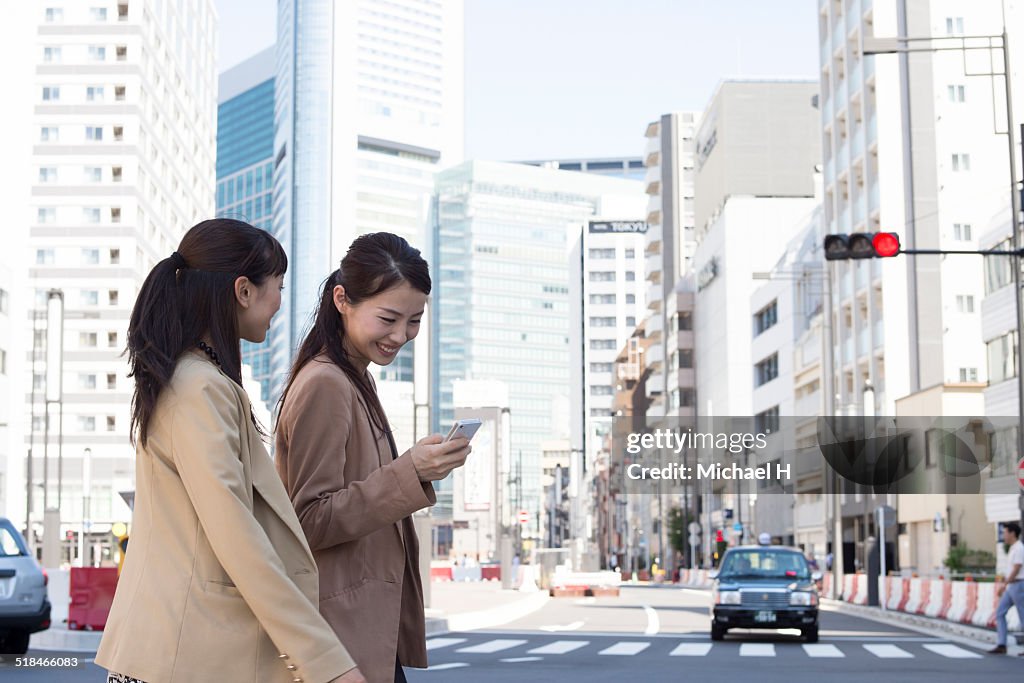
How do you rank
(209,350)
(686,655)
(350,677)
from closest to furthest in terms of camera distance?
1. (350,677)
2. (209,350)
3. (686,655)

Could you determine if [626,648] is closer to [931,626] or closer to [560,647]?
[560,647]

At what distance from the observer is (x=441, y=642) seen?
21.6m

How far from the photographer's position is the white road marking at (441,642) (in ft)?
67.3

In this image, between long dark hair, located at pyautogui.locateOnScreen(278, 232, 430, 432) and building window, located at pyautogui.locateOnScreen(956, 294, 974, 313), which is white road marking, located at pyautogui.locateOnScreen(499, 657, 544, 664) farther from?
building window, located at pyautogui.locateOnScreen(956, 294, 974, 313)

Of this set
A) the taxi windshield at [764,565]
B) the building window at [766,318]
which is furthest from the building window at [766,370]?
the taxi windshield at [764,565]

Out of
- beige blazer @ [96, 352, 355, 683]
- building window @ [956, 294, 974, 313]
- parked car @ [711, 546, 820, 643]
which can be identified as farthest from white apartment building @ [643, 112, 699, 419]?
beige blazer @ [96, 352, 355, 683]

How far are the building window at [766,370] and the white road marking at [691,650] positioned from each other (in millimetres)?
67628

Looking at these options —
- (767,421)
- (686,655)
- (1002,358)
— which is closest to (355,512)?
(686,655)

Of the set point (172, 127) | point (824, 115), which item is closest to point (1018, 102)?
point (824, 115)

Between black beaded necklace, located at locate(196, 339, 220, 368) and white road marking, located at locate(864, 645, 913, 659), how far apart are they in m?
16.4

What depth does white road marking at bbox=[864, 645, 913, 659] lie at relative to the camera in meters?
18.6

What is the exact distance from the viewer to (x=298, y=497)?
3688mm

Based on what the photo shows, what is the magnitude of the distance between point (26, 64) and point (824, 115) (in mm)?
38371

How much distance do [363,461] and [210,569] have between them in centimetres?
86
